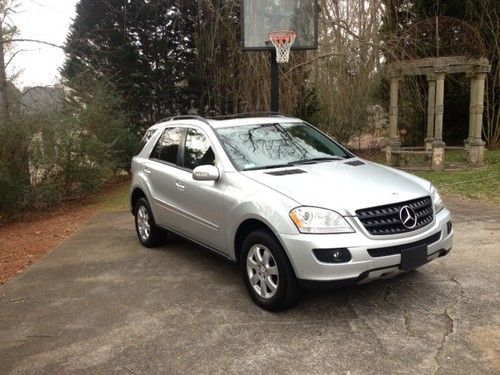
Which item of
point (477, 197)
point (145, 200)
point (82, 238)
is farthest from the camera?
point (477, 197)

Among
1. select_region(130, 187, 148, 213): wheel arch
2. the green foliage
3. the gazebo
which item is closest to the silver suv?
select_region(130, 187, 148, 213): wheel arch

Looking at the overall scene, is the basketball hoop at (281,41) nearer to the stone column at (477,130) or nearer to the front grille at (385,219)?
the stone column at (477,130)

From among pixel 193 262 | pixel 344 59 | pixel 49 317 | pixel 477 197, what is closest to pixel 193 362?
pixel 49 317

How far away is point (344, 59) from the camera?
13.8 m

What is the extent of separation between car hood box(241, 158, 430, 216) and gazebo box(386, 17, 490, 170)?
7.65 metres

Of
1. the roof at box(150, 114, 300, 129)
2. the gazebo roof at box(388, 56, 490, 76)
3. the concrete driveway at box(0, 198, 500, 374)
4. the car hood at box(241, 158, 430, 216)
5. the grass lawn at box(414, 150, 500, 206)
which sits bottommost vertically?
the concrete driveway at box(0, 198, 500, 374)

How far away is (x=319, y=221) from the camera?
3652 mm

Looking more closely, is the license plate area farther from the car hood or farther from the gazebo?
the gazebo

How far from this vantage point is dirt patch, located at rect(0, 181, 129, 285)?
21.3ft

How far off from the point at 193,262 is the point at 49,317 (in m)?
1.75

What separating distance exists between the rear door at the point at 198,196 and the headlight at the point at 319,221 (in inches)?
38.8

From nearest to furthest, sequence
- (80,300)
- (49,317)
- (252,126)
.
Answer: (49,317) → (80,300) → (252,126)

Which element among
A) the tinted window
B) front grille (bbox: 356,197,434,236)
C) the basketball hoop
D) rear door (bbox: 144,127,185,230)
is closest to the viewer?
front grille (bbox: 356,197,434,236)

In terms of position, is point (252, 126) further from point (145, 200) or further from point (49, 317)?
point (49, 317)
